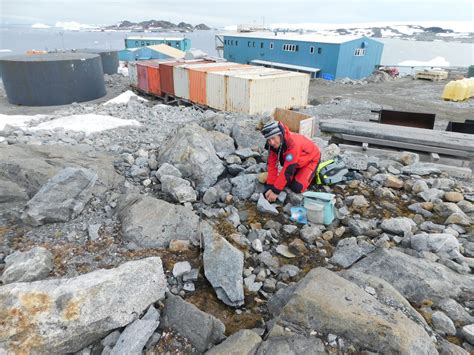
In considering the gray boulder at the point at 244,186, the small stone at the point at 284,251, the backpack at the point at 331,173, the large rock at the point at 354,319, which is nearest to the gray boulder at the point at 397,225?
the backpack at the point at 331,173

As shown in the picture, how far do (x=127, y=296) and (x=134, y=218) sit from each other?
1.67 m

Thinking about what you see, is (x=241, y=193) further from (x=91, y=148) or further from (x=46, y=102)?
(x=46, y=102)

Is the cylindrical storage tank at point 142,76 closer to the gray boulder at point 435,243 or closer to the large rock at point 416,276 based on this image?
the gray boulder at point 435,243

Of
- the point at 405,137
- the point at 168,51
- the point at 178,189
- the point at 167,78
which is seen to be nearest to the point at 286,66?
the point at 168,51

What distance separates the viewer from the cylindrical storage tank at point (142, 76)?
2394cm

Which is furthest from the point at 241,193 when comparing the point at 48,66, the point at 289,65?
the point at 289,65

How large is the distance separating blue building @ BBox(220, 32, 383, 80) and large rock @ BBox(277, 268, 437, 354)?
3266 cm

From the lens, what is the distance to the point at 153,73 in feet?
74.8

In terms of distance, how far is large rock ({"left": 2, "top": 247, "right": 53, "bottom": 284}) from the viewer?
3566 mm

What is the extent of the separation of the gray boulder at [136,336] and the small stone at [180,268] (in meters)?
0.79

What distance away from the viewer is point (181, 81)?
19.7 m

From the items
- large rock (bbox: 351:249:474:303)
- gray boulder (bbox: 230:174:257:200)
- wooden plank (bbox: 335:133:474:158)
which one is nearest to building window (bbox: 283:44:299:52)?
wooden plank (bbox: 335:133:474:158)

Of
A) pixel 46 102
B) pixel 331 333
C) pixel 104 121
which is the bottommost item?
pixel 46 102

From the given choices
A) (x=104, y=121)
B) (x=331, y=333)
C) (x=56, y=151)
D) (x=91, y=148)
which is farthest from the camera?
(x=104, y=121)
